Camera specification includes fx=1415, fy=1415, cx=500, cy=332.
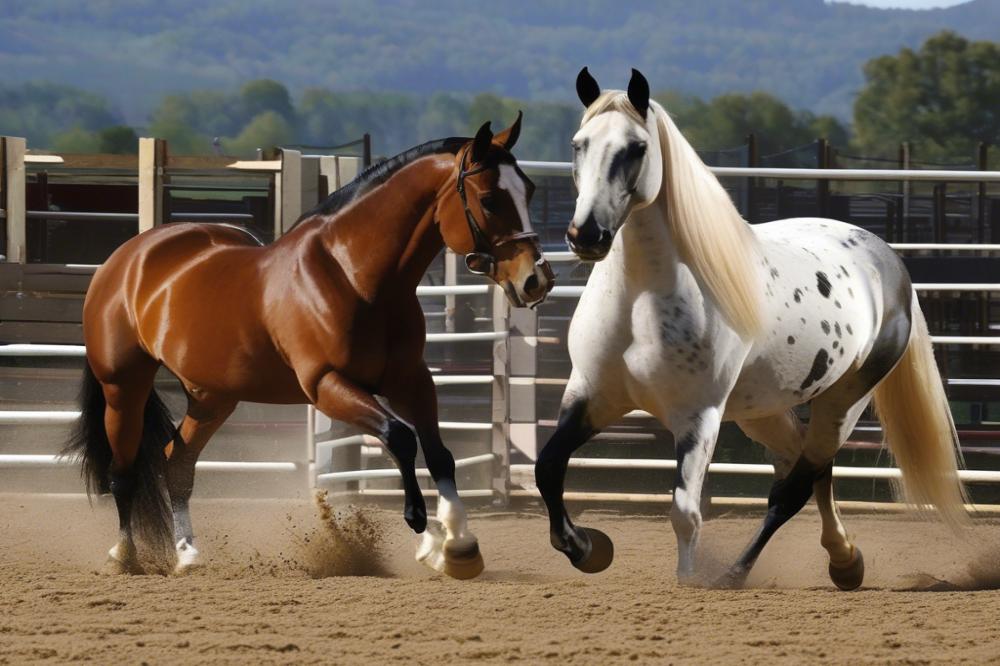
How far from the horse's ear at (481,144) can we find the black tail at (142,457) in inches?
74.0

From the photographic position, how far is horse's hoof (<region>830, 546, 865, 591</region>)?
197 inches

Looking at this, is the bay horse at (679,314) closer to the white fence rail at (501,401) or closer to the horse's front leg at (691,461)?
the horse's front leg at (691,461)

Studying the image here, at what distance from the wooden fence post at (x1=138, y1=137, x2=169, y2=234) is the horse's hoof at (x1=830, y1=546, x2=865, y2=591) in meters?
3.93

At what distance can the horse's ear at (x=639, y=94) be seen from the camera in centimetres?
405

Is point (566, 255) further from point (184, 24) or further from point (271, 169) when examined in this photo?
point (184, 24)

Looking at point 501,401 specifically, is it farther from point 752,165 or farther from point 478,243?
point 752,165

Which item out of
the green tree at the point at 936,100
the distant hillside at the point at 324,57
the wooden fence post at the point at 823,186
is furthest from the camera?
the distant hillside at the point at 324,57

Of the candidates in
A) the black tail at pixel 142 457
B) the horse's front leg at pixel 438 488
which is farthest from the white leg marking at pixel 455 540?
the black tail at pixel 142 457

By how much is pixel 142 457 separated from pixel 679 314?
7.54ft

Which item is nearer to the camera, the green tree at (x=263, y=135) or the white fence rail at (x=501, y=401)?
the white fence rail at (x=501, y=401)

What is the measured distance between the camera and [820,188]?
14203 millimetres

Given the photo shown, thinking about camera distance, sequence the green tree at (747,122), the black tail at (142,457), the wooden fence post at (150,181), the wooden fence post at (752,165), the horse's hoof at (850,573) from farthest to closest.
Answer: the green tree at (747,122) → the wooden fence post at (752,165) → the wooden fence post at (150,181) → the black tail at (142,457) → the horse's hoof at (850,573)

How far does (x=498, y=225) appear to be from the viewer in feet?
14.3

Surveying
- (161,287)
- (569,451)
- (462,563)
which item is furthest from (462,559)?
(161,287)
